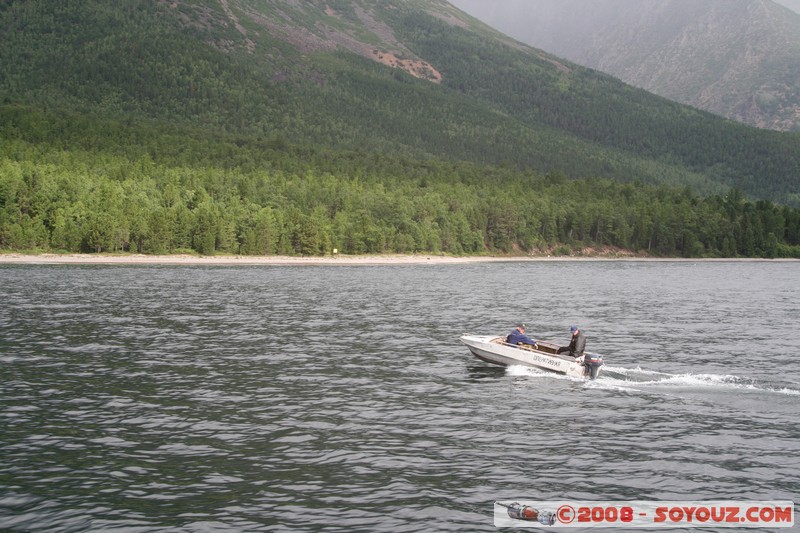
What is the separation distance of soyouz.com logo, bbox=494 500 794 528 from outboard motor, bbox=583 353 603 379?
2012 centimetres

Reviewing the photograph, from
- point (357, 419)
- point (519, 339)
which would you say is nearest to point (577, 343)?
point (519, 339)

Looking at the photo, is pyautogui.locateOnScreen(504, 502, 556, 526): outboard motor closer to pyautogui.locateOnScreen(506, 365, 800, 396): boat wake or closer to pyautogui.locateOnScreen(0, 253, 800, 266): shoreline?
pyautogui.locateOnScreen(506, 365, 800, 396): boat wake

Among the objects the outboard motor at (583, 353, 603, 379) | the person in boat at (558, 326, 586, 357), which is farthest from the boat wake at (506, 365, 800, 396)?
the person in boat at (558, 326, 586, 357)

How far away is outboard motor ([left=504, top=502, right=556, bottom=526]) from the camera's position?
22547 mm

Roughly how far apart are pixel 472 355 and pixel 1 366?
3043 cm

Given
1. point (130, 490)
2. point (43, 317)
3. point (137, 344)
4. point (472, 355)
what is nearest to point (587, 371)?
point (472, 355)

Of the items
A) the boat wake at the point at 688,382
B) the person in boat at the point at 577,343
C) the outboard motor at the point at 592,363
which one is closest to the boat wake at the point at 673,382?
the boat wake at the point at 688,382

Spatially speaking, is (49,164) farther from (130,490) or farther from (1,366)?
(130,490)

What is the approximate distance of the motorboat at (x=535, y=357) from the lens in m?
45.3

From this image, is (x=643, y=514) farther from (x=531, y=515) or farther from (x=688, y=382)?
(x=688, y=382)

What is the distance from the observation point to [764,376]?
46.6 meters

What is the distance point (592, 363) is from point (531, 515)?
77.5 ft

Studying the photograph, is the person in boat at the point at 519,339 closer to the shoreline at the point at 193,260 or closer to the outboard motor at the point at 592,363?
the outboard motor at the point at 592,363

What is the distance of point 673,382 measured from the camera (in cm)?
4375
